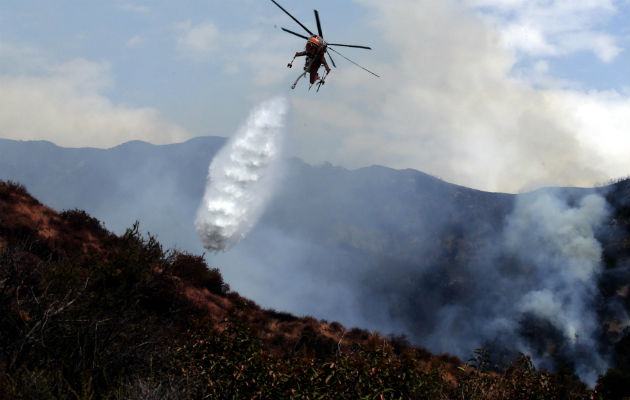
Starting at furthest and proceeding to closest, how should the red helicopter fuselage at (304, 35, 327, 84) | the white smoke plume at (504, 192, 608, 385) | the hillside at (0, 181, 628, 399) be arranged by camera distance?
the white smoke plume at (504, 192, 608, 385) < the red helicopter fuselage at (304, 35, 327, 84) < the hillside at (0, 181, 628, 399)

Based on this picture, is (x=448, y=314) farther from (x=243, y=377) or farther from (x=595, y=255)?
(x=243, y=377)

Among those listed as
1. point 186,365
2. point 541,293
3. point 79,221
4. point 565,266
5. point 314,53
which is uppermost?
point 565,266

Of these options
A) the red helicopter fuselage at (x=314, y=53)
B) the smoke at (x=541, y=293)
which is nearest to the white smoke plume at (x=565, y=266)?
the smoke at (x=541, y=293)

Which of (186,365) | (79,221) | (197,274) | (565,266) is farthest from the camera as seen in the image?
(565,266)

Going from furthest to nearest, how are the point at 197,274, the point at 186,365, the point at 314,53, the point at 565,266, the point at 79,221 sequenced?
the point at 565,266
the point at 197,274
the point at 79,221
the point at 314,53
the point at 186,365

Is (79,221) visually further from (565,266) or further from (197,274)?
(565,266)

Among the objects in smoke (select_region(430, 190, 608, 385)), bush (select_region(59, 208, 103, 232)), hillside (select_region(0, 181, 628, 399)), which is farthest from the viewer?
smoke (select_region(430, 190, 608, 385))

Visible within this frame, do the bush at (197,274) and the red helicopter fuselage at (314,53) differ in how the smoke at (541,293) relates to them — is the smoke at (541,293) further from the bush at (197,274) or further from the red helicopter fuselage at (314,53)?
the red helicopter fuselage at (314,53)

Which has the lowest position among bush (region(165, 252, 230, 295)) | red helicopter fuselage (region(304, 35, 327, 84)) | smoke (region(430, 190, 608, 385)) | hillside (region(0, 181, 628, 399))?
hillside (region(0, 181, 628, 399))

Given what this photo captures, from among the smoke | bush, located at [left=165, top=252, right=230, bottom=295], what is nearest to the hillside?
bush, located at [left=165, top=252, right=230, bottom=295]

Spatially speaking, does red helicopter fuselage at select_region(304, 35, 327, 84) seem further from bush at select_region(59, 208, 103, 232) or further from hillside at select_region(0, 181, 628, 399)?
bush at select_region(59, 208, 103, 232)

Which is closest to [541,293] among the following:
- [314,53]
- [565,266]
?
[565,266]
